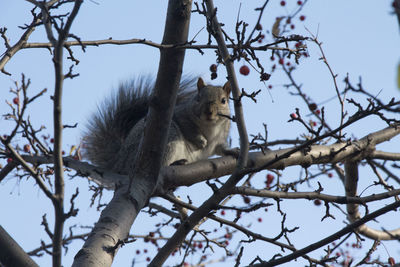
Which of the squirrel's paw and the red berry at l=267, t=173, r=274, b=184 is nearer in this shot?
the red berry at l=267, t=173, r=274, b=184

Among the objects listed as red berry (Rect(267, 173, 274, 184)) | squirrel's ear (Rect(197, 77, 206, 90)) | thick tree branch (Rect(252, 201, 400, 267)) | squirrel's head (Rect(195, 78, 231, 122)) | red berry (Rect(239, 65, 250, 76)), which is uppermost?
squirrel's ear (Rect(197, 77, 206, 90))

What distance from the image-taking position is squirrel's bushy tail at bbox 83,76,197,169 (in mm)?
4816

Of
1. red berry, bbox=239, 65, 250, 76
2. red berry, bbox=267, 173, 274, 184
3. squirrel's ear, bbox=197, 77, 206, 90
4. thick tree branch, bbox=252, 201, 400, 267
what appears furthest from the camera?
squirrel's ear, bbox=197, 77, 206, 90

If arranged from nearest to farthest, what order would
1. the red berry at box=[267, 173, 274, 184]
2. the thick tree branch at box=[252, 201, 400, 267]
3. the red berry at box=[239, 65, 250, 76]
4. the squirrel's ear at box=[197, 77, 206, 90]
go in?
Result: 1. the thick tree branch at box=[252, 201, 400, 267]
2. the red berry at box=[239, 65, 250, 76]
3. the red berry at box=[267, 173, 274, 184]
4. the squirrel's ear at box=[197, 77, 206, 90]

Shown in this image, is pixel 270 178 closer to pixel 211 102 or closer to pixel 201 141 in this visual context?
pixel 201 141

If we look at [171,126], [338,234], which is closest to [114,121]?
[171,126]

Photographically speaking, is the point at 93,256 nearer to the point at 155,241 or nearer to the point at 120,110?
the point at 155,241

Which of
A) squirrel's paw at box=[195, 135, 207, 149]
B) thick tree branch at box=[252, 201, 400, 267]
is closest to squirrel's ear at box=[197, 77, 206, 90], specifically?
squirrel's paw at box=[195, 135, 207, 149]

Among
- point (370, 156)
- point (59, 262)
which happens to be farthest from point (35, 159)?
point (370, 156)

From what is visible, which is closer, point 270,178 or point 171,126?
point 270,178

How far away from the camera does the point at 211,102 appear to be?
4.54 m

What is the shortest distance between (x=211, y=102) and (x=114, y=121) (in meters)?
1.05

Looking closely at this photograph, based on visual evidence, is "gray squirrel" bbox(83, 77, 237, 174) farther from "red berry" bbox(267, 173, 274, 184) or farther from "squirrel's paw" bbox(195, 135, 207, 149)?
"red berry" bbox(267, 173, 274, 184)

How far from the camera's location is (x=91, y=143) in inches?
191
